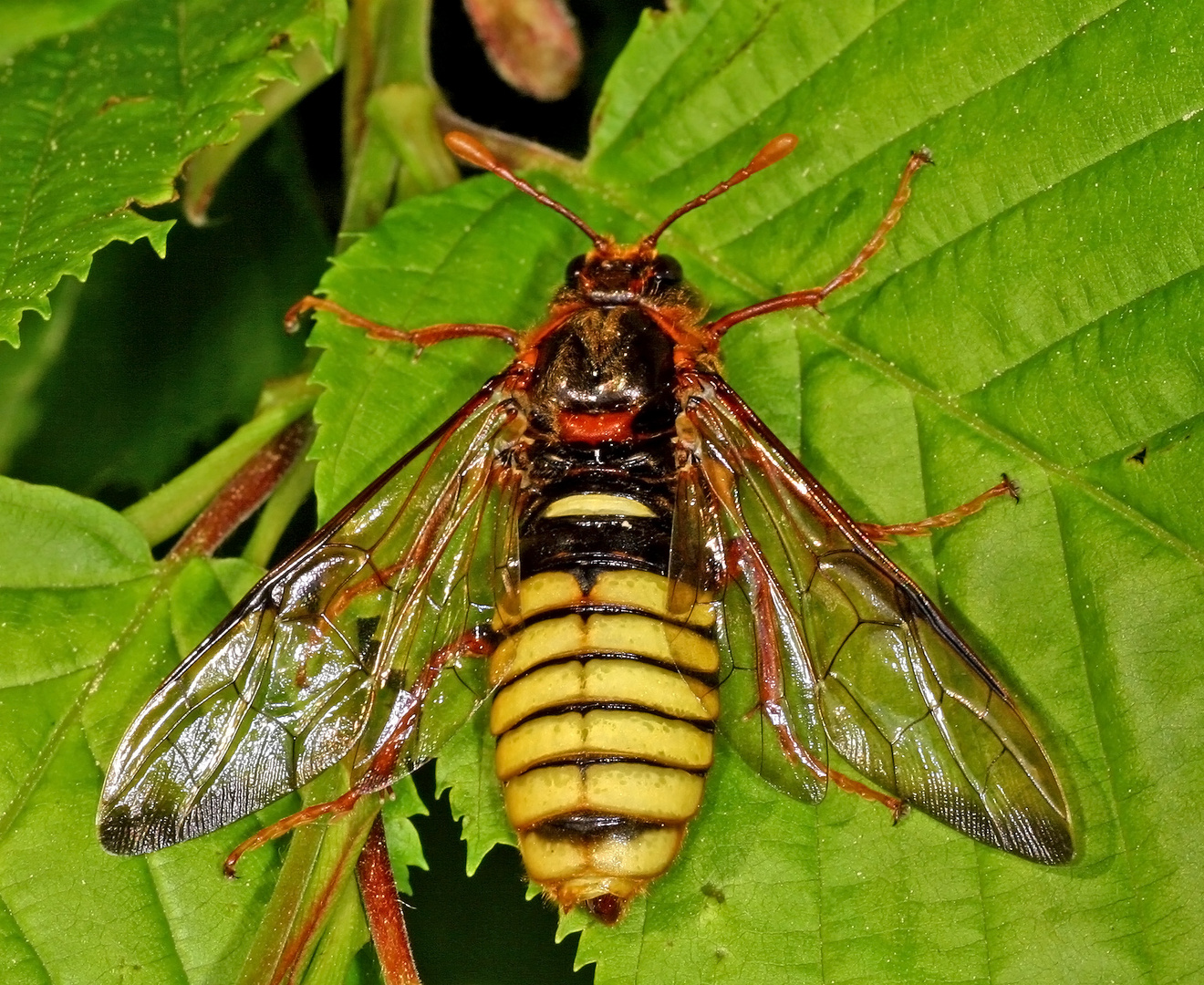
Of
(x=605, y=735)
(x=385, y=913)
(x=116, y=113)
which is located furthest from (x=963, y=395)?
(x=116, y=113)

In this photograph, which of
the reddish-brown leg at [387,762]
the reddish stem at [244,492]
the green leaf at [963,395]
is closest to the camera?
the green leaf at [963,395]

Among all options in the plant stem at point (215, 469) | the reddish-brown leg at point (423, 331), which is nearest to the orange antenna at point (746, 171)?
the reddish-brown leg at point (423, 331)

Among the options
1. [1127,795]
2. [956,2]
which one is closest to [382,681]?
[1127,795]

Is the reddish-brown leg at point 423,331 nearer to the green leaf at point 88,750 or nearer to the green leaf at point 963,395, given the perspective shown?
the green leaf at point 963,395

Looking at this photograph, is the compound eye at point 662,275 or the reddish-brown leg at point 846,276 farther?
the compound eye at point 662,275

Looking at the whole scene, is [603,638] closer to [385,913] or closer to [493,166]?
[385,913]

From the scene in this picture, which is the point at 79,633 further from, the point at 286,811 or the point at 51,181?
the point at 51,181

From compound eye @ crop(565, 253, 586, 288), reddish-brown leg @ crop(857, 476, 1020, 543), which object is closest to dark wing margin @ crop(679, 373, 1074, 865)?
reddish-brown leg @ crop(857, 476, 1020, 543)

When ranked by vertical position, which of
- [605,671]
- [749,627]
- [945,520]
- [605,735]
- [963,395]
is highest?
[963,395]
